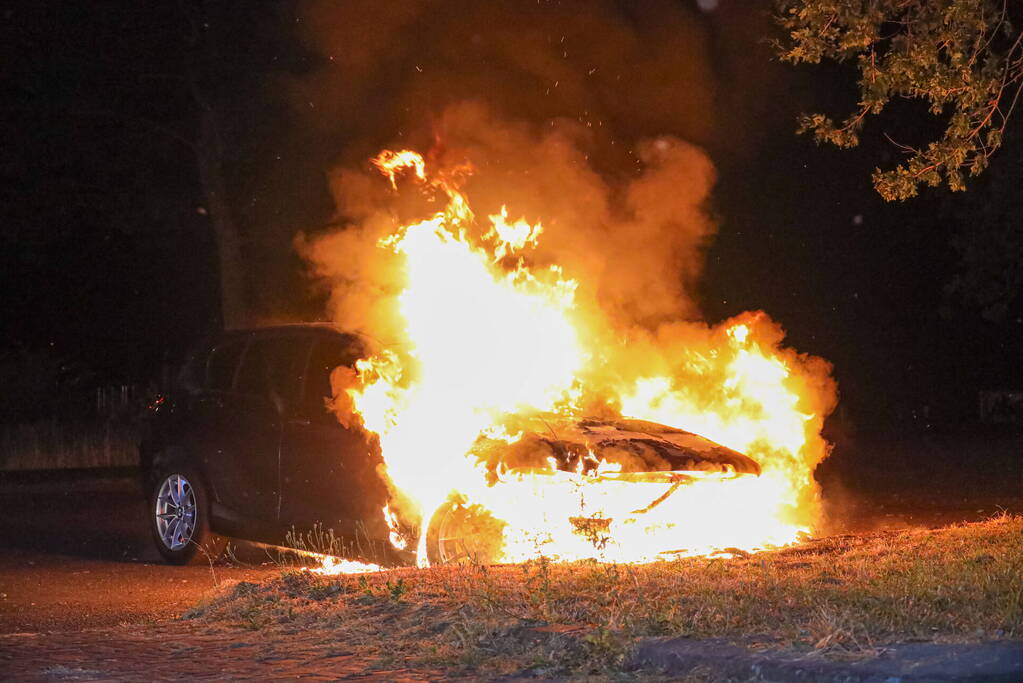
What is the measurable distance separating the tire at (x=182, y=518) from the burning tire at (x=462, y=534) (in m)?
2.19

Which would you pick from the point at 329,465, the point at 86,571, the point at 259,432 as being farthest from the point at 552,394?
the point at 86,571

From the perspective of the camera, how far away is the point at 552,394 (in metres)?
11.0

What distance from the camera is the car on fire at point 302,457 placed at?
9.63m

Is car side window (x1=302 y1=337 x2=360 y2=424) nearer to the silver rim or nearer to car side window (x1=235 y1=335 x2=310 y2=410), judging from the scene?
car side window (x1=235 y1=335 x2=310 y2=410)

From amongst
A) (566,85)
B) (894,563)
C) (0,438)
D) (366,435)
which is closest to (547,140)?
(566,85)

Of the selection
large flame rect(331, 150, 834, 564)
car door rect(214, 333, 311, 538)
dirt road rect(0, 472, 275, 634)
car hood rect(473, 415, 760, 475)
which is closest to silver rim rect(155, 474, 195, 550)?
dirt road rect(0, 472, 275, 634)

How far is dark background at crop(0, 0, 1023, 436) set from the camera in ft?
74.7

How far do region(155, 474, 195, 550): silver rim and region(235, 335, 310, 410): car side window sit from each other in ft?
3.11

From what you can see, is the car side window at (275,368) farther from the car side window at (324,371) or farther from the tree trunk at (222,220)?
the tree trunk at (222,220)

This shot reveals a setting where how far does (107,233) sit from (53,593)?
2228cm

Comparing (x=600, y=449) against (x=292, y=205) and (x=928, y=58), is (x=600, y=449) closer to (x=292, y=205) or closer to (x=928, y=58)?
(x=928, y=58)

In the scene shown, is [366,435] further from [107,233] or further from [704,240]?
[107,233]

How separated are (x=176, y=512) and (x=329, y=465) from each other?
1.88 m

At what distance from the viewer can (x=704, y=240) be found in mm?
14406
